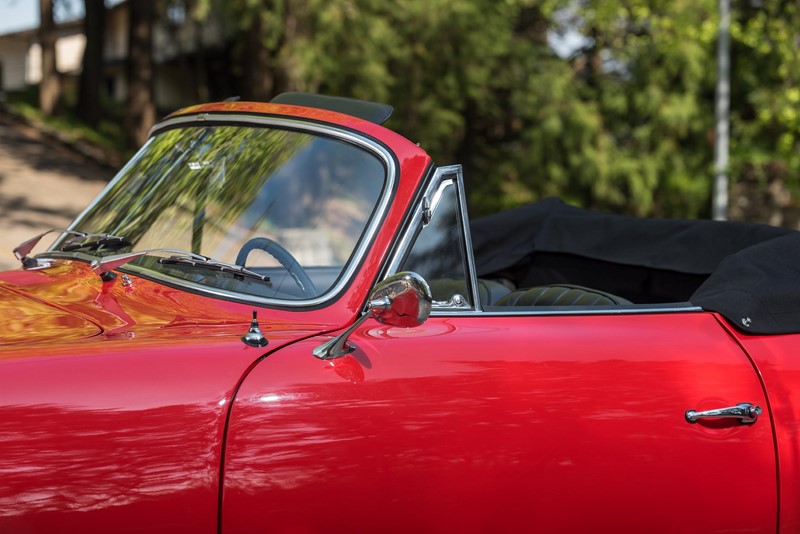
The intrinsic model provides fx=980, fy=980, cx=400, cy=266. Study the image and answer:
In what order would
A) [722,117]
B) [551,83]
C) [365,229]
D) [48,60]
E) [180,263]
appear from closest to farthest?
[365,229]
[180,263]
[722,117]
[551,83]
[48,60]

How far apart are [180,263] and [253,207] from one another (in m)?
0.28

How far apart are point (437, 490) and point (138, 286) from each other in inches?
41.2

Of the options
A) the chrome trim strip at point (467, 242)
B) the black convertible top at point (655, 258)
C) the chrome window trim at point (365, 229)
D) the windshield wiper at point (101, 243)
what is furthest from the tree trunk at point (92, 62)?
the chrome trim strip at point (467, 242)

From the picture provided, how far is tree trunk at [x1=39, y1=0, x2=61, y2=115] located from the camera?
24.2 m

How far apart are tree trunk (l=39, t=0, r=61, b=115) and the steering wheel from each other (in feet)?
77.1

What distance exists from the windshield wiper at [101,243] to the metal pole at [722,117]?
12.0 m

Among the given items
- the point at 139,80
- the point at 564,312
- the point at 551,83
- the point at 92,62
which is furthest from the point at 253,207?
the point at 92,62

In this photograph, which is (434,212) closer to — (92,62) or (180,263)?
(180,263)

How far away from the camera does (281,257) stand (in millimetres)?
2824

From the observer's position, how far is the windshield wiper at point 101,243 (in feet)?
9.82

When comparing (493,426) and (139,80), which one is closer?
(493,426)

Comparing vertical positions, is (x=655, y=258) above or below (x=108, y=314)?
below

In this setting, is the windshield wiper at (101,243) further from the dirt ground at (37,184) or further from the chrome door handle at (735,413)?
the dirt ground at (37,184)

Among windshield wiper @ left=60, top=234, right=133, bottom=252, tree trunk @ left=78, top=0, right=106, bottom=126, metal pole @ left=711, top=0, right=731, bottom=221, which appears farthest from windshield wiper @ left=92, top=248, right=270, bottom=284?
tree trunk @ left=78, top=0, right=106, bottom=126
